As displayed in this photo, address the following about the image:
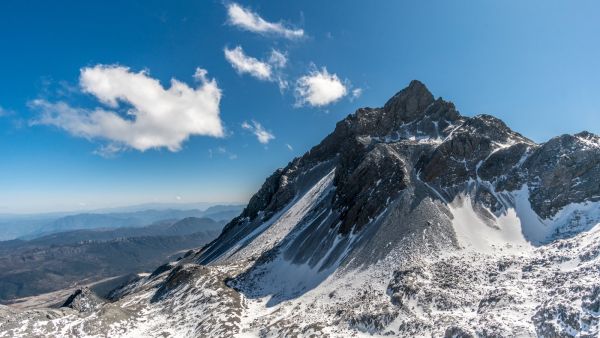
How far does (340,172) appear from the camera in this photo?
9556cm

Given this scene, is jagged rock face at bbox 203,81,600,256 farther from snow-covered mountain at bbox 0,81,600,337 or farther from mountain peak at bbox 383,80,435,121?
mountain peak at bbox 383,80,435,121

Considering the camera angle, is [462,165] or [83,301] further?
[462,165]

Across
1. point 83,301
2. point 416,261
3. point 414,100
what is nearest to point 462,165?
point 416,261

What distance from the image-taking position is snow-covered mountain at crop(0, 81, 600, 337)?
119ft

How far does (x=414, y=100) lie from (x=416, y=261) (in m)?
74.3

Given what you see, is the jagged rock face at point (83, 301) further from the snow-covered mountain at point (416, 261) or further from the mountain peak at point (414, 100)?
the mountain peak at point (414, 100)

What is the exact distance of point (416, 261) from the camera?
49.3 metres

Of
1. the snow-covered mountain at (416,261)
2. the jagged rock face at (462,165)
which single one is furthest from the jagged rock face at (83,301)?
the jagged rock face at (462,165)

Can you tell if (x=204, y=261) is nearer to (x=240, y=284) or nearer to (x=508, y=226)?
Result: (x=240, y=284)

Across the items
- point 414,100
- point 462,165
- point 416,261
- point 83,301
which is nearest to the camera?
point 416,261

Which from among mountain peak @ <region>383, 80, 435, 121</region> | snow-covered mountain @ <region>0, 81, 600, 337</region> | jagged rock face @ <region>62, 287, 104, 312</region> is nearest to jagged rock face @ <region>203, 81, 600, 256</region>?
snow-covered mountain @ <region>0, 81, 600, 337</region>

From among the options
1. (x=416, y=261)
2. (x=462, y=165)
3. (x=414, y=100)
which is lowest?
(x=416, y=261)

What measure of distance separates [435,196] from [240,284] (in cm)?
4141

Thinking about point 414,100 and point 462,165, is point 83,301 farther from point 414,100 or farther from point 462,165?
point 414,100
